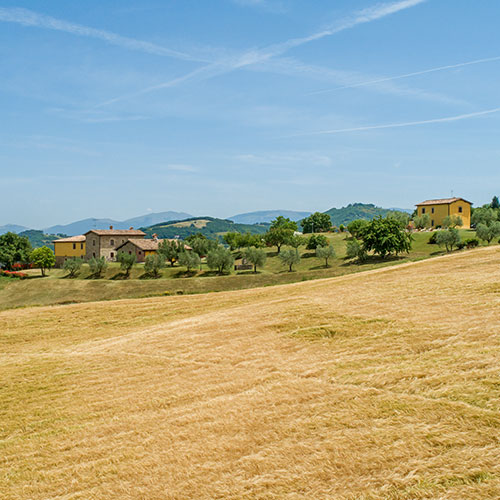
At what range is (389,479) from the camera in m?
8.41

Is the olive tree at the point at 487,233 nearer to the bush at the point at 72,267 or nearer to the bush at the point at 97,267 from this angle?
the bush at the point at 97,267

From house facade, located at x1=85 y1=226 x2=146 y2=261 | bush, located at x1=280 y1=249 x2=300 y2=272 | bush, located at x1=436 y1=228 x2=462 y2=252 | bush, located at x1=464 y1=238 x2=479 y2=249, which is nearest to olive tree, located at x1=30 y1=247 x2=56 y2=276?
house facade, located at x1=85 y1=226 x2=146 y2=261

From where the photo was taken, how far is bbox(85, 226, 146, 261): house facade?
116m

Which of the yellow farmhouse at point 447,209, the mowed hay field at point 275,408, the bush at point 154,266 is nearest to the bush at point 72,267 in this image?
the bush at point 154,266

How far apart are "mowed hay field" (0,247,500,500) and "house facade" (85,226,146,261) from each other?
96.6 meters

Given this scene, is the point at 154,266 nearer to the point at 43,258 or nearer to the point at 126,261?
the point at 126,261

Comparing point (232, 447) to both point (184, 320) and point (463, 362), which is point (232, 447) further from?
point (184, 320)

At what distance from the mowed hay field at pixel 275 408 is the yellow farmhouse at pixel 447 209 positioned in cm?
10784

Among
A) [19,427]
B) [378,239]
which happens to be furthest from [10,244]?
[19,427]

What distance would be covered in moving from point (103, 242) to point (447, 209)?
96159 millimetres

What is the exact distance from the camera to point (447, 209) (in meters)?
121

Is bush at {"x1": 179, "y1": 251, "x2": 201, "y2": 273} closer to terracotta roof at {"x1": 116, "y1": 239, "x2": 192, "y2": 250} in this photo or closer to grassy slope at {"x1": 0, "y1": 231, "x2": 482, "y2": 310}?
grassy slope at {"x1": 0, "y1": 231, "x2": 482, "y2": 310}

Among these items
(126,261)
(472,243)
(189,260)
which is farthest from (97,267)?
(472,243)

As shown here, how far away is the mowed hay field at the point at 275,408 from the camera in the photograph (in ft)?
29.3
